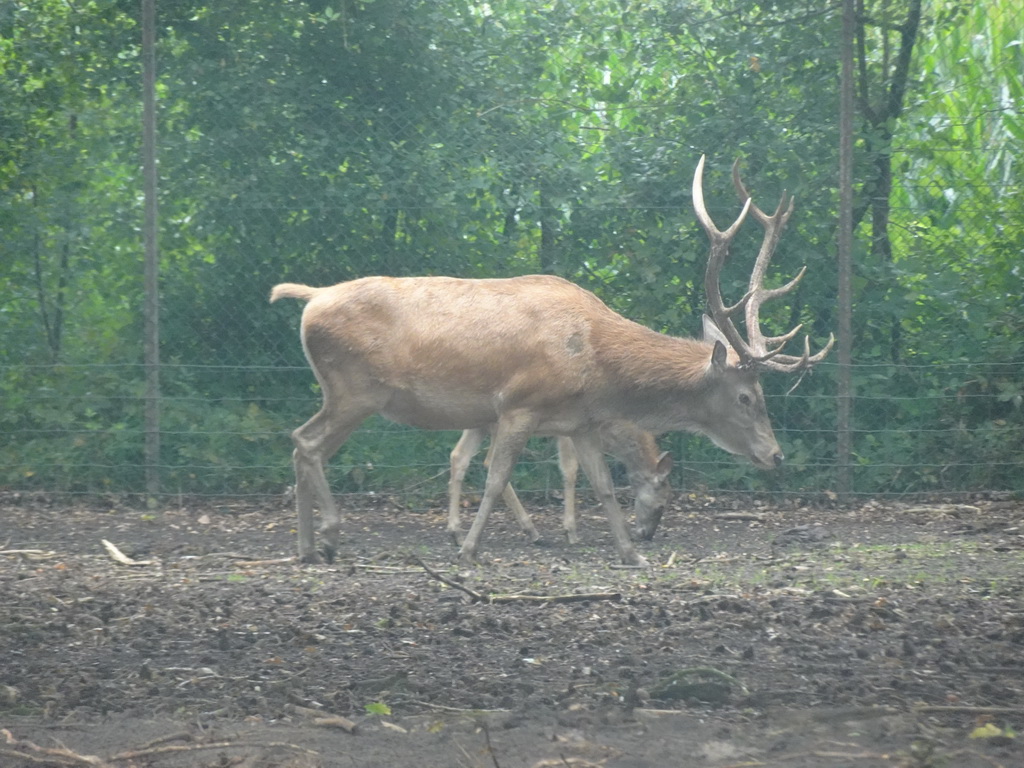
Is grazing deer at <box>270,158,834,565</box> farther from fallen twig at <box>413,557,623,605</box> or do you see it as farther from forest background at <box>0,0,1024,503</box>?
forest background at <box>0,0,1024,503</box>

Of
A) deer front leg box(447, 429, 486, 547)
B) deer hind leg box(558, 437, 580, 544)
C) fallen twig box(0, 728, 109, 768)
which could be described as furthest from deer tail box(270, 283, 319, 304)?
fallen twig box(0, 728, 109, 768)

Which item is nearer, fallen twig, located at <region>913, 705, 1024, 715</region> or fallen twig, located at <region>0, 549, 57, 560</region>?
fallen twig, located at <region>913, 705, 1024, 715</region>

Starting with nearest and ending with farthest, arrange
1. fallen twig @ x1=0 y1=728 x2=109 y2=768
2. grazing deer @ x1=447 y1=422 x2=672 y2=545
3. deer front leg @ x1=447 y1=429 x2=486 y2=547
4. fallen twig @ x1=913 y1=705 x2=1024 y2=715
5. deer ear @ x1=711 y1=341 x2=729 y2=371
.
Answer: fallen twig @ x1=0 y1=728 x2=109 y2=768 → fallen twig @ x1=913 y1=705 x2=1024 y2=715 → deer ear @ x1=711 y1=341 x2=729 y2=371 → grazing deer @ x1=447 y1=422 x2=672 y2=545 → deer front leg @ x1=447 y1=429 x2=486 y2=547

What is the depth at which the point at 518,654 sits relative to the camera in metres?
4.81

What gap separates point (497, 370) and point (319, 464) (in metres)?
1.15

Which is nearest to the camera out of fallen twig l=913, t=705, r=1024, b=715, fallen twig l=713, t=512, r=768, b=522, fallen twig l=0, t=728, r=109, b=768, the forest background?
fallen twig l=0, t=728, r=109, b=768

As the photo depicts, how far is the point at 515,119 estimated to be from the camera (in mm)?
9492

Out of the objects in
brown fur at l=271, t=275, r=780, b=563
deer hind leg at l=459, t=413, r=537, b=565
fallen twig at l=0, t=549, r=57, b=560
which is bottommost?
fallen twig at l=0, t=549, r=57, b=560

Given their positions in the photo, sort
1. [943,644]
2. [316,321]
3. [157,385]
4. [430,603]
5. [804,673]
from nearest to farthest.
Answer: [804,673], [943,644], [430,603], [316,321], [157,385]

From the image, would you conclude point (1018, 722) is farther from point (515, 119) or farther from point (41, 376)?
point (41, 376)

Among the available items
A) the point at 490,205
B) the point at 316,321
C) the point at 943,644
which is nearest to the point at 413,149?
the point at 490,205

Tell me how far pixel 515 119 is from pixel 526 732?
6407 mm

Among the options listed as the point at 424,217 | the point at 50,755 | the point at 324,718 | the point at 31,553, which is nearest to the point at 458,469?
the point at 424,217

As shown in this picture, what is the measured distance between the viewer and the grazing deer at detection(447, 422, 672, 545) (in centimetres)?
778
